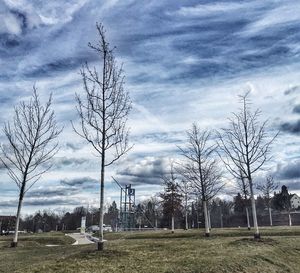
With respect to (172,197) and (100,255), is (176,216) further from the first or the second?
(100,255)

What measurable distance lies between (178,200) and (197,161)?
19286 millimetres

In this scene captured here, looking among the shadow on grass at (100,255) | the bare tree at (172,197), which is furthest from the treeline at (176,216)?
the shadow on grass at (100,255)

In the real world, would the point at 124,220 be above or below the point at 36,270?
above

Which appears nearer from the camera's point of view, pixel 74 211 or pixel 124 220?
pixel 124 220

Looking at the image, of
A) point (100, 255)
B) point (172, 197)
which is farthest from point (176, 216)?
point (100, 255)

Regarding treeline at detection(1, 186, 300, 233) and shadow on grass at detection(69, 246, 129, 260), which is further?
treeline at detection(1, 186, 300, 233)

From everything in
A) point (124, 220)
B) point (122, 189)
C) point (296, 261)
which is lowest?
point (296, 261)

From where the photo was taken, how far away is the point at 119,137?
54.8 feet

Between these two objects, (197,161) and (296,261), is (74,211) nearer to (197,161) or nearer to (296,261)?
(197,161)

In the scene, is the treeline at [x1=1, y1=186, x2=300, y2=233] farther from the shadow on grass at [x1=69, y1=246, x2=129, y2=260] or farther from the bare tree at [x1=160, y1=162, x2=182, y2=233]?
the shadow on grass at [x1=69, y1=246, x2=129, y2=260]

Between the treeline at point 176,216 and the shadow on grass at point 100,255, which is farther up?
the treeline at point 176,216

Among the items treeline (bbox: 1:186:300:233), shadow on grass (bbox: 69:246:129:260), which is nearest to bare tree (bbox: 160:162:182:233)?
treeline (bbox: 1:186:300:233)

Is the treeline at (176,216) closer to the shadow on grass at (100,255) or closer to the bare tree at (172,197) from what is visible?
the bare tree at (172,197)

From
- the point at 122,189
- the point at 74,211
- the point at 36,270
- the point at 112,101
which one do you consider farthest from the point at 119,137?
the point at 74,211
